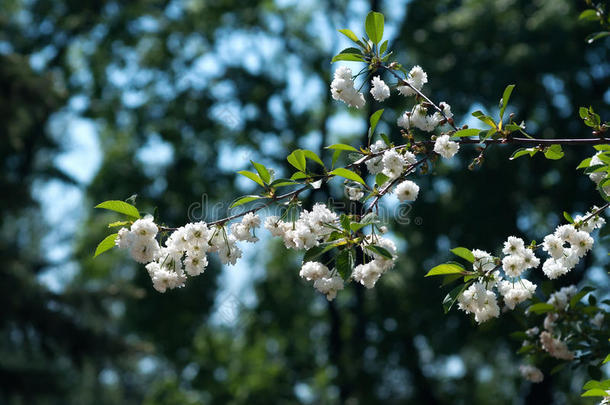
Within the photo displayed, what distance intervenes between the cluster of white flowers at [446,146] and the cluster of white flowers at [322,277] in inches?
22.5

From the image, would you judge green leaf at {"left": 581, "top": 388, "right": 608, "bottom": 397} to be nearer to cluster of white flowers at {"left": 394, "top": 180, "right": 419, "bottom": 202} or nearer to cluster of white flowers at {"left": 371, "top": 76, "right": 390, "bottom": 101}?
cluster of white flowers at {"left": 394, "top": 180, "right": 419, "bottom": 202}

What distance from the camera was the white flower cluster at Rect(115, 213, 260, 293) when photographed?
2020 mm

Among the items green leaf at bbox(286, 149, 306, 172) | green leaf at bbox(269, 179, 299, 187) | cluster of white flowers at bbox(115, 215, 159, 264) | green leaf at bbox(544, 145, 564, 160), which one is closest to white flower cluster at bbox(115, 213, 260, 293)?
cluster of white flowers at bbox(115, 215, 159, 264)

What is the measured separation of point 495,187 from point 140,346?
4842mm

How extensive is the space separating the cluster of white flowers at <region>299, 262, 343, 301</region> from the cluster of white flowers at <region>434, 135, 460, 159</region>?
572mm

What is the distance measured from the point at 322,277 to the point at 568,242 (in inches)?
35.4

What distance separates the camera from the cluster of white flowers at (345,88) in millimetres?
2330

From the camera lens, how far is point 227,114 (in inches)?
383

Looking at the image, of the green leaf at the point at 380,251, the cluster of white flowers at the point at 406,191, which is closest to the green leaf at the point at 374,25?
the cluster of white flowers at the point at 406,191

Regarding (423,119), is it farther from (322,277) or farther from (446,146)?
(322,277)

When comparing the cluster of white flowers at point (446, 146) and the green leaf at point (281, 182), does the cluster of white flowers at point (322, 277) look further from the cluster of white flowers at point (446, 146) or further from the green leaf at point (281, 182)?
the cluster of white flowers at point (446, 146)

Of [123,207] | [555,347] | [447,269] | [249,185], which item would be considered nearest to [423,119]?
[447,269]

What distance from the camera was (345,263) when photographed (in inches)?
74.7

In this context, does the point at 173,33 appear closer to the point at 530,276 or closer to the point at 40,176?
the point at 40,176
